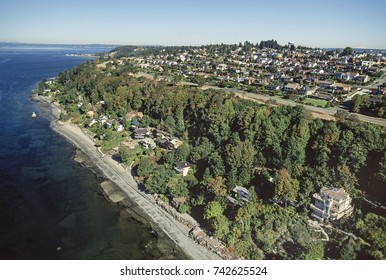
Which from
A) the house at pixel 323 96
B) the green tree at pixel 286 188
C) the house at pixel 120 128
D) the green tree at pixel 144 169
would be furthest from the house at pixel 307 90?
the green tree at pixel 144 169


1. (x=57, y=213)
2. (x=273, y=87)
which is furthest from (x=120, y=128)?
(x=273, y=87)

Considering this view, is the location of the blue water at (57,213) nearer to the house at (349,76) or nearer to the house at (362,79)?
the house at (362,79)

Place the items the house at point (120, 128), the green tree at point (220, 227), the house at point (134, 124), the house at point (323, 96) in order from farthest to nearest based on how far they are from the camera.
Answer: the house at point (134, 124), the house at point (120, 128), the house at point (323, 96), the green tree at point (220, 227)

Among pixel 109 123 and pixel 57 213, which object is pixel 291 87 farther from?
pixel 57 213

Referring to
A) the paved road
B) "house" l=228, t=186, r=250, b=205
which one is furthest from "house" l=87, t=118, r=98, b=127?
"house" l=228, t=186, r=250, b=205

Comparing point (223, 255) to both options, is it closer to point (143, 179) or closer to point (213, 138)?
point (143, 179)

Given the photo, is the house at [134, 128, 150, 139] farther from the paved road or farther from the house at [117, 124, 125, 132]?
the paved road
